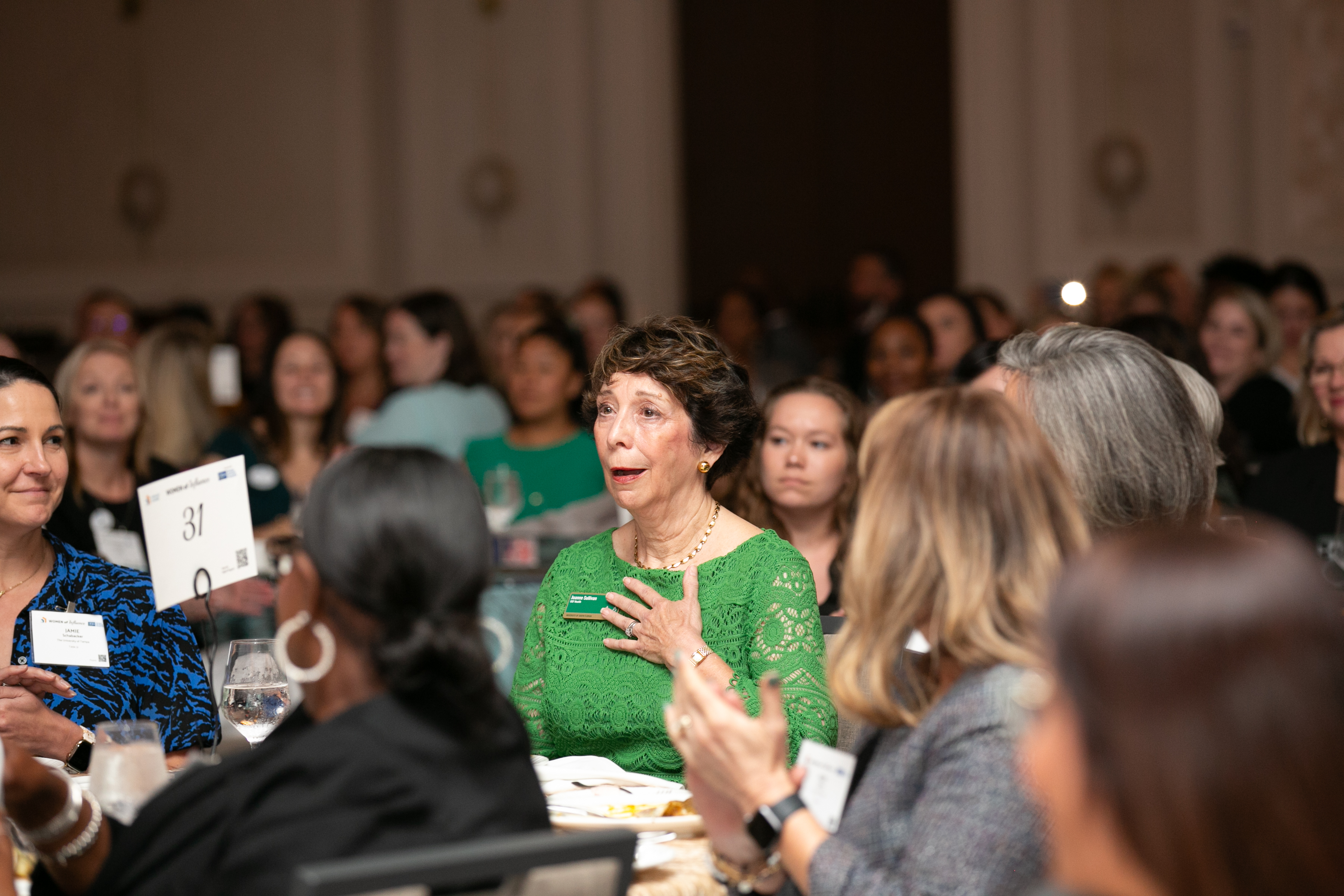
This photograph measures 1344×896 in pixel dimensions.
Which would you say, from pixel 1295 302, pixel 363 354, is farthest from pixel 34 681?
pixel 1295 302

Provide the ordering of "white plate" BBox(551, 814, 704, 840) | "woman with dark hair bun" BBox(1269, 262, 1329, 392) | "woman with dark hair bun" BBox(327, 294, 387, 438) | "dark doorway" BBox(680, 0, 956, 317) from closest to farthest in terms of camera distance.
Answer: "white plate" BBox(551, 814, 704, 840) < "woman with dark hair bun" BBox(1269, 262, 1329, 392) < "woman with dark hair bun" BBox(327, 294, 387, 438) < "dark doorway" BBox(680, 0, 956, 317)

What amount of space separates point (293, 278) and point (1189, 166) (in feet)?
20.5

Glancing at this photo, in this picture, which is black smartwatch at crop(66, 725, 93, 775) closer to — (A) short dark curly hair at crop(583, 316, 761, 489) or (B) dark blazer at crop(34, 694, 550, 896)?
(B) dark blazer at crop(34, 694, 550, 896)

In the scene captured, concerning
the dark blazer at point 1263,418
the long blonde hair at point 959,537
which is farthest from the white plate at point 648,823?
the dark blazer at point 1263,418

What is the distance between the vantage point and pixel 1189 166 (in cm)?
918

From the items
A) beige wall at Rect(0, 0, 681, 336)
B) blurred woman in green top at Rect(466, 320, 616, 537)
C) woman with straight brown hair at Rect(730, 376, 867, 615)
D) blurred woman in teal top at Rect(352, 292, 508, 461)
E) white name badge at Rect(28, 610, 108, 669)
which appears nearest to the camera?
white name badge at Rect(28, 610, 108, 669)

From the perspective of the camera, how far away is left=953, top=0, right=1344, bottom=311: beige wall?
352 inches

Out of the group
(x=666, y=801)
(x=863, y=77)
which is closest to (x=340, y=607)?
(x=666, y=801)

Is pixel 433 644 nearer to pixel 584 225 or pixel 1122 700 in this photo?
pixel 1122 700

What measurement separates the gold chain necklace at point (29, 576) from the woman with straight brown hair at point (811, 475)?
6.24 ft

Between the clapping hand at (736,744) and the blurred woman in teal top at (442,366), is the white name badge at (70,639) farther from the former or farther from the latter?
the blurred woman in teal top at (442,366)

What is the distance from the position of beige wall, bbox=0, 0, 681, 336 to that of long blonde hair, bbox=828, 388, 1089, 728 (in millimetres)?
7787

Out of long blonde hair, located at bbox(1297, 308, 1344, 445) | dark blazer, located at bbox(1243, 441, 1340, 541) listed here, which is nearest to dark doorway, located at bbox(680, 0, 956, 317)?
long blonde hair, located at bbox(1297, 308, 1344, 445)

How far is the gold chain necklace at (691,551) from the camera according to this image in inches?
113
